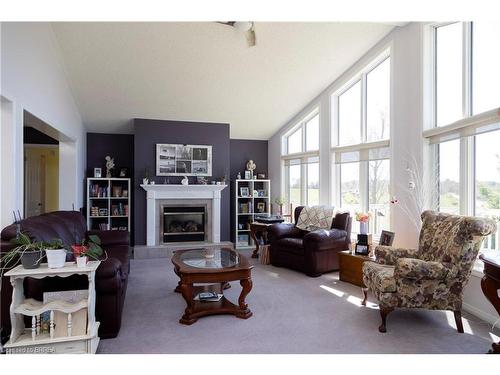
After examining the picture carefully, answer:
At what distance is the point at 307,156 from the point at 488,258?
442 centimetres

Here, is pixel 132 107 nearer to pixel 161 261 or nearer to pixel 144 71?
pixel 144 71

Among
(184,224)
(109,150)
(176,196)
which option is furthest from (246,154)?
(109,150)

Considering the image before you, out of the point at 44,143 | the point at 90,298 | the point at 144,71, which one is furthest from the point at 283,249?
the point at 44,143

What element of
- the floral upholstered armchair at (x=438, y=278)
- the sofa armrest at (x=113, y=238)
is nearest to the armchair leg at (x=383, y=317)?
the floral upholstered armchair at (x=438, y=278)

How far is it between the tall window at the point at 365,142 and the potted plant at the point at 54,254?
392cm

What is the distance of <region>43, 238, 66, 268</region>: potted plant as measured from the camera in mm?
2237

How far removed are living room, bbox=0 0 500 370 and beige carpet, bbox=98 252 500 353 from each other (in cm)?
2

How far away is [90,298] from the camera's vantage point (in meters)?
2.36

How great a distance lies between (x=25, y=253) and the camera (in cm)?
219

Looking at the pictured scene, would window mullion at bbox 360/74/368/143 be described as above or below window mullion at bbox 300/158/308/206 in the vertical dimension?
above

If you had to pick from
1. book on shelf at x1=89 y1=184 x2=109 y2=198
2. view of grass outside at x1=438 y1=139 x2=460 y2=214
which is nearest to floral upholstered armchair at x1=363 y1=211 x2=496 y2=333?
view of grass outside at x1=438 y1=139 x2=460 y2=214

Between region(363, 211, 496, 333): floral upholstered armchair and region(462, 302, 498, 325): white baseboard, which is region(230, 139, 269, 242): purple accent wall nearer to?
region(363, 211, 496, 333): floral upholstered armchair

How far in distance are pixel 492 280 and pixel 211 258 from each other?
255 centimetres

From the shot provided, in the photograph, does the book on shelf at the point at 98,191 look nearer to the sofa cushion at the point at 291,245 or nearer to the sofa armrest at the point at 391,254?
the sofa cushion at the point at 291,245
